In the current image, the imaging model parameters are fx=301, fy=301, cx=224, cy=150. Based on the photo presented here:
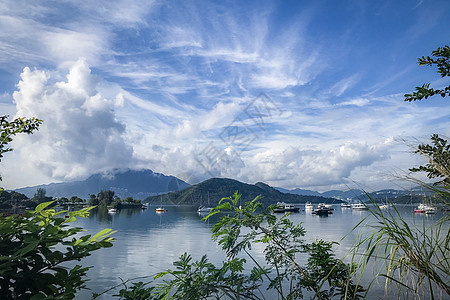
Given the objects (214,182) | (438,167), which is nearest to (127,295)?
(438,167)

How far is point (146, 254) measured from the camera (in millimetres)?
30406

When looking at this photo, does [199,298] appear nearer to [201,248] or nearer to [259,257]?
[259,257]

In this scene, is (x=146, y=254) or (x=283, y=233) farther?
(x=146, y=254)

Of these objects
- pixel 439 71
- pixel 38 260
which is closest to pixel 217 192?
pixel 439 71

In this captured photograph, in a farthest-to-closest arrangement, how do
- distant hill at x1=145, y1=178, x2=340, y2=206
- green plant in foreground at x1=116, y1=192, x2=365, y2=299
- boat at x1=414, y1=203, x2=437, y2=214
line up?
distant hill at x1=145, y1=178, x2=340, y2=206, green plant in foreground at x1=116, y1=192, x2=365, y2=299, boat at x1=414, y1=203, x2=437, y2=214

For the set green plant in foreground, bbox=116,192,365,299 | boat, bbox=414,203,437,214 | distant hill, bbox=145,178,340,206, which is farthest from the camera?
distant hill, bbox=145,178,340,206

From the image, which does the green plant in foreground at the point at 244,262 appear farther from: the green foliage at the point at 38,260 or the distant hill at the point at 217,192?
the distant hill at the point at 217,192

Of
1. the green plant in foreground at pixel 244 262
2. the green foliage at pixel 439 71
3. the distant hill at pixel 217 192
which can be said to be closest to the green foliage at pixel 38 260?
the green plant in foreground at pixel 244 262

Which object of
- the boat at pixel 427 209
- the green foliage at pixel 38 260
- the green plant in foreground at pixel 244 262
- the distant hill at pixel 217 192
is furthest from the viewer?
the distant hill at pixel 217 192

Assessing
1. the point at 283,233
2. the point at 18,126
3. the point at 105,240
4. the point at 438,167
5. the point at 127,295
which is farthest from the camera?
the point at 283,233

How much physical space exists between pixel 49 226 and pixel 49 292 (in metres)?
0.29

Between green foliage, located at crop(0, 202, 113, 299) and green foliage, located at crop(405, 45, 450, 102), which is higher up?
green foliage, located at crop(405, 45, 450, 102)

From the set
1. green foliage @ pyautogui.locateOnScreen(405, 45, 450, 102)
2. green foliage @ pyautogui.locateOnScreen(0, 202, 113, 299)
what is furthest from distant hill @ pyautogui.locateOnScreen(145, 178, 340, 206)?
green foliage @ pyautogui.locateOnScreen(0, 202, 113, 299)

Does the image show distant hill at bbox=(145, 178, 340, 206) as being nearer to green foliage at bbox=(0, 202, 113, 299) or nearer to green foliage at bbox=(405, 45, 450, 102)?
green foliage at bbox=(405, 45, 450, 102)
